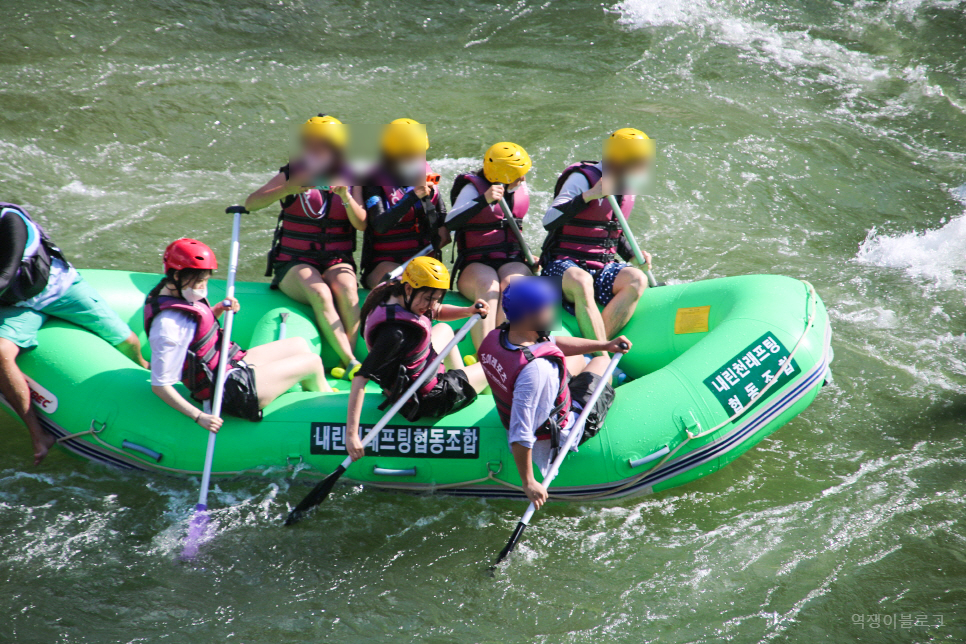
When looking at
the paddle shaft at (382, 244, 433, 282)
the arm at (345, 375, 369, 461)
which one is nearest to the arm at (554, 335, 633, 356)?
the arm at (345, 375, 369, 461)

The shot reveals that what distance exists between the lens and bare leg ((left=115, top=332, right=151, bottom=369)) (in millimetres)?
4676

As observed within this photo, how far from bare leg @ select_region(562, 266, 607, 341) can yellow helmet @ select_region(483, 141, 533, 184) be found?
26.4 inches

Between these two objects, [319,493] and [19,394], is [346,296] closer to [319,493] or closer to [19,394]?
[319,493]

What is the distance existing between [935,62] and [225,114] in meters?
9.32

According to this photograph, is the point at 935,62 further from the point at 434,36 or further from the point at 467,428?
the point at 467,428

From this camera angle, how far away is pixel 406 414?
13.6 ft

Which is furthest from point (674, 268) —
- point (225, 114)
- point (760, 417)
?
point (225, 114)

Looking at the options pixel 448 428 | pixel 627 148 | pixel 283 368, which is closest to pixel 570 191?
pixel 627 148

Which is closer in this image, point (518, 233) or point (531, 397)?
point (531, 397)

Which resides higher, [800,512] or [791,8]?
[791,8]

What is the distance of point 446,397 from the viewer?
418cm

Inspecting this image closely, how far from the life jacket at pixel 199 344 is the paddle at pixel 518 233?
1803 mm

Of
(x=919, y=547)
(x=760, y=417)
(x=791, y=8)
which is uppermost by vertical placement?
(x=791, y=8)

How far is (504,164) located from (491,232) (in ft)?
1.51
